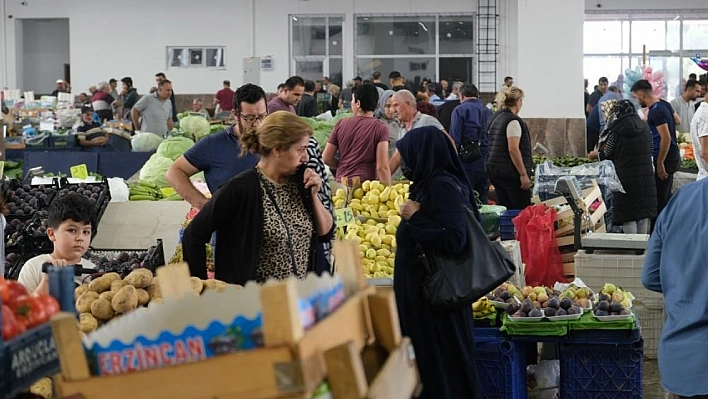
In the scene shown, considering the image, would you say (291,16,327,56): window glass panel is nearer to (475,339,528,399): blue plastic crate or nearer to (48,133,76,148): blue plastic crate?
(48,133,76,148): blue plastic crate

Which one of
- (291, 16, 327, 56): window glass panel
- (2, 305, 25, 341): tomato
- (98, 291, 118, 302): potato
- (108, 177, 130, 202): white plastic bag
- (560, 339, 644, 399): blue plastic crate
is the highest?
(291, 16, 327, 56): window glass panel

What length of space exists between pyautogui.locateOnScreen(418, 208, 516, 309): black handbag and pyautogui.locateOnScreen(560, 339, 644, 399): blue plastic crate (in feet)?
2.83

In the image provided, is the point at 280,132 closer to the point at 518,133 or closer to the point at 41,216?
the point at 41,216

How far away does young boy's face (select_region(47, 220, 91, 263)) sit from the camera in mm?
4016

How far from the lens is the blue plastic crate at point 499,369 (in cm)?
486

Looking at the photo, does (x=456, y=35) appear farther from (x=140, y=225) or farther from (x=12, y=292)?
(x=12, y=292)

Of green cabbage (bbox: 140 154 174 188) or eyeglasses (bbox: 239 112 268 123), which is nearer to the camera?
eyeglasses (bbox: 239 112 268 123)

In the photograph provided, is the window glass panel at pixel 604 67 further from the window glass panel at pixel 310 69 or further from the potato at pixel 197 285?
the potato at pixel 197 285

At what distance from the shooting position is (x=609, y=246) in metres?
6.70

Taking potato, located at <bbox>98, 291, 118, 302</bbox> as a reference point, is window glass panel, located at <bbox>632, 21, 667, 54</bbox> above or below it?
above

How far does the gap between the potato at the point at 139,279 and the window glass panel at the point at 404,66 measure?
760 inches

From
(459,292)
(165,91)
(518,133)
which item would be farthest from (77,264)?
(165,91)

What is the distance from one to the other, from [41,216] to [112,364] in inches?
170

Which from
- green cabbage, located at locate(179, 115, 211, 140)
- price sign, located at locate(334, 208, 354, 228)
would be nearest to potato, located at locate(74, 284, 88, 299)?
price sign, located at locate(334, 208, 354, 228)
